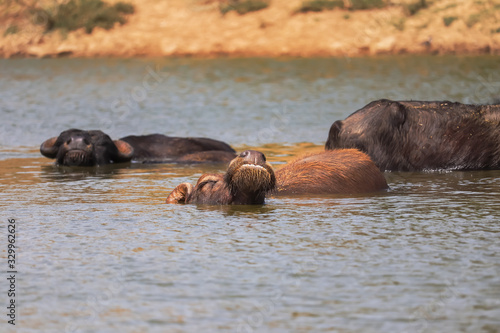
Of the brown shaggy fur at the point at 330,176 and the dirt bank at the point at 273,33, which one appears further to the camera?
the dirt bank at the point at 273,33

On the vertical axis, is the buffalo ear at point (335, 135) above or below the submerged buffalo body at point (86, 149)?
above

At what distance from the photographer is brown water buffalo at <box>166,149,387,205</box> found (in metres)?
9.15

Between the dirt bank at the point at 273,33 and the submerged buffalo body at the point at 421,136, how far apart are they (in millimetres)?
36322

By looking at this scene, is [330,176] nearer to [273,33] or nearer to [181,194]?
[181,194]

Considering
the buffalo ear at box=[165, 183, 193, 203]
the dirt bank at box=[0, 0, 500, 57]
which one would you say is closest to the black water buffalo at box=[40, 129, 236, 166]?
the buffalo ear at box=[165, 183, 193, 203]

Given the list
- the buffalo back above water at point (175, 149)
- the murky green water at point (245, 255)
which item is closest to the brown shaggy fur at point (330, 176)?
the murky green water at point (245, 255)

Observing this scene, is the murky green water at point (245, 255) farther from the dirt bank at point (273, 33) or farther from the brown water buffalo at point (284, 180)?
the dirt bank at point (273, 33)

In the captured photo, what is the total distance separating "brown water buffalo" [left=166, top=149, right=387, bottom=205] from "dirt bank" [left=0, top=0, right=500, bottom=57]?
3911cm

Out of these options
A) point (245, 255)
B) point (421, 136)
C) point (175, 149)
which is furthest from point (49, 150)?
point (245, 255)

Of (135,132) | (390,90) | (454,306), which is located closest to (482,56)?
(390,90)

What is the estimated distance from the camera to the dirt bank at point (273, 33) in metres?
49.8

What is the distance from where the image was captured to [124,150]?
15.4m

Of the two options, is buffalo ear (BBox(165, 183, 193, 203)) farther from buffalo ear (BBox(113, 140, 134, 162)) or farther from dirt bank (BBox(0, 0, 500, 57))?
dirt bank (BBox(0, 0, 500, 57))

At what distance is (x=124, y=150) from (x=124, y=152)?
0.04 metres
